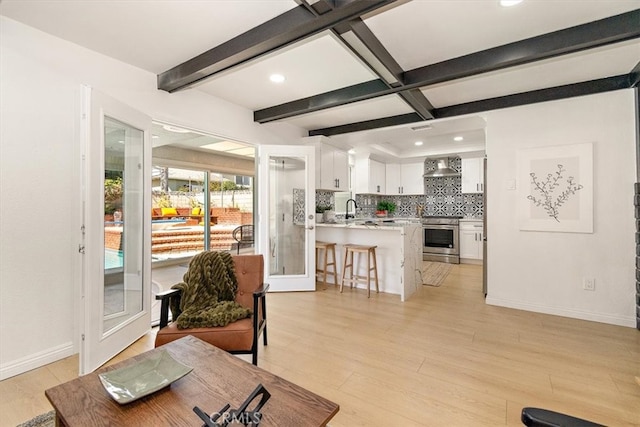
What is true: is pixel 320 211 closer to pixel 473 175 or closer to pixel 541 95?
pixel 541 95

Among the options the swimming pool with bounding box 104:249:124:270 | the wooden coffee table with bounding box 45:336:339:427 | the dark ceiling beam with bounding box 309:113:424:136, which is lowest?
the wooden coffee table with bounding box 45:336:339:427

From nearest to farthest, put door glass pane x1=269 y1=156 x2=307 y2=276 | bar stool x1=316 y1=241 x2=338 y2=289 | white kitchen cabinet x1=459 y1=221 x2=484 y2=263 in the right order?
1. door glass pane x1=269 y1=156 x2=307 y2=276
2. bar stool x1=316 y1=241 x2=338 y2=289
3. white kitchen cabinet x1=459 y1=221 x2=484 y2=263

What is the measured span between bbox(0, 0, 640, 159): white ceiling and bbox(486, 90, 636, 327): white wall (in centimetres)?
38

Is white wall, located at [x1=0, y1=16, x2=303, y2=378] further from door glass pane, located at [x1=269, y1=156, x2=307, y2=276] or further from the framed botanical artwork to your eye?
the framed botanical artwork

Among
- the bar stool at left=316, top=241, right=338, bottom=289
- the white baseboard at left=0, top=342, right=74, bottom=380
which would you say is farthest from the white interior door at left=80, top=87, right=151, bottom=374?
the bar stool at left=316, top=241, right=338, bottom=289

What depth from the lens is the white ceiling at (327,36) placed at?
200 cm

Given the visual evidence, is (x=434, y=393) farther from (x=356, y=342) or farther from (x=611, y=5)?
(x=611, y=5)

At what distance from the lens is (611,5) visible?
1.98 m

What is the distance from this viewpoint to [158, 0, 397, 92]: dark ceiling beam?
183 centimetres

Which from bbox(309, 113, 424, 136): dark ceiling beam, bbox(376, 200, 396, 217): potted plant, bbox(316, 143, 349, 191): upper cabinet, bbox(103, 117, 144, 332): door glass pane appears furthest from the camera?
bbox(376, 200, 396, 217): potted plant

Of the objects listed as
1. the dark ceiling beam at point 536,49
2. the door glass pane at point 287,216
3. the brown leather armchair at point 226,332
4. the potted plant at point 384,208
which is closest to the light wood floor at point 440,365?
the brown leather armchair at point 226,332

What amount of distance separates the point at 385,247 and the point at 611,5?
3153 millimetres

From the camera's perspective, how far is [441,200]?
7.27m

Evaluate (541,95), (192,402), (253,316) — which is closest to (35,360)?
(253,316)
